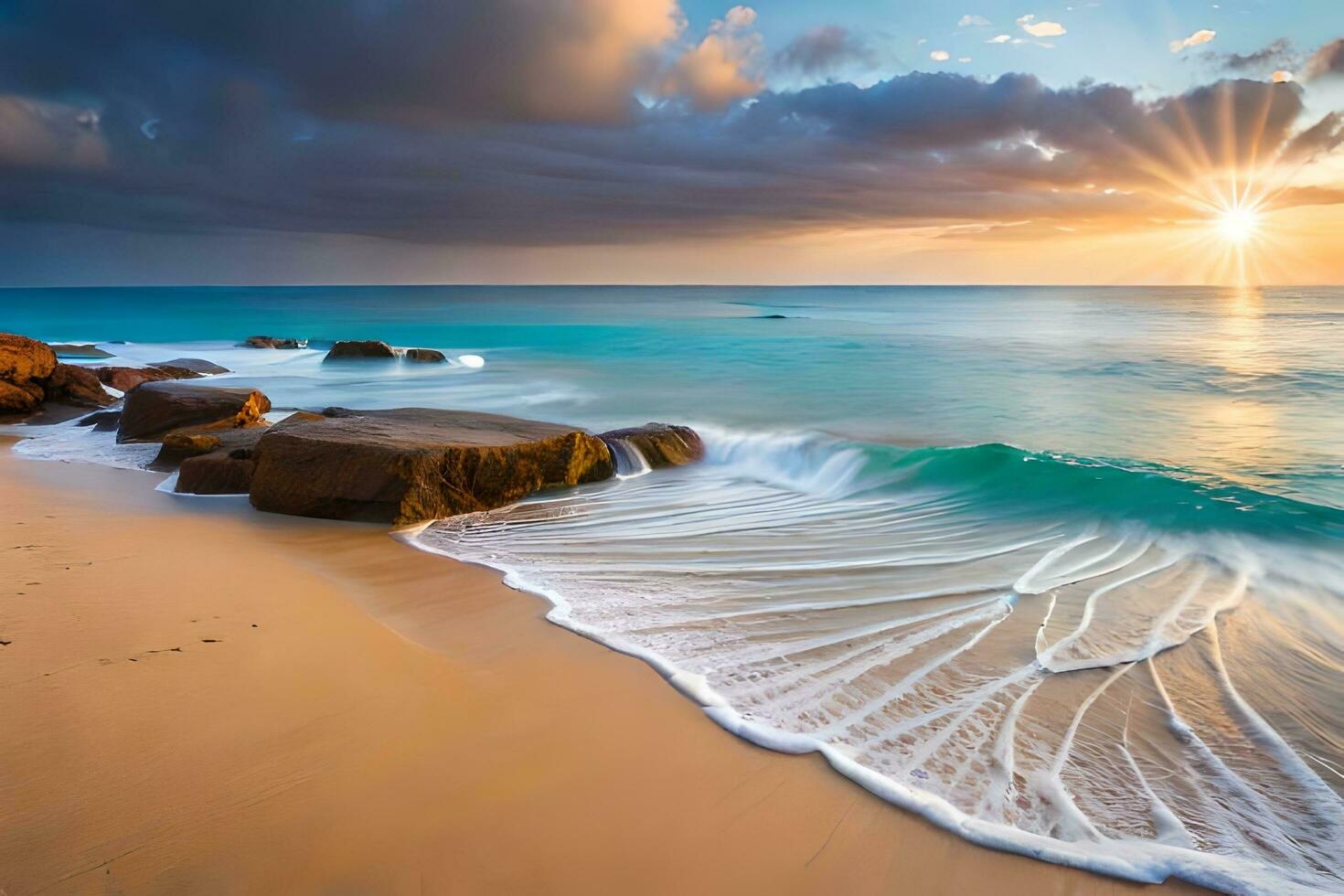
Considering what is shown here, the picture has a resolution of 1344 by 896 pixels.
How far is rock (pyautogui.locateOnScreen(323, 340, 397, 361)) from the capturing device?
23.2 m

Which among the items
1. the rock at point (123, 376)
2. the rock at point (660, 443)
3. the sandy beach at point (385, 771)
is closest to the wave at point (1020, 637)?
the sandy beach at point (385, 771)

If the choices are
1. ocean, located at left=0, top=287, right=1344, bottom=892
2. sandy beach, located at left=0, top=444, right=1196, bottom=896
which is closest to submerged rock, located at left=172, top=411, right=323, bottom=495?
ocean, located at left=0, top=287, right=1344, bottom=892

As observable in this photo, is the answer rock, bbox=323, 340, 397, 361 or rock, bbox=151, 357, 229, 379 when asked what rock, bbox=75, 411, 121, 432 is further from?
rock, bbox=323, 340, 397, 361

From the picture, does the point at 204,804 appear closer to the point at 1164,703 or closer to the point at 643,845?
the point at 643,845

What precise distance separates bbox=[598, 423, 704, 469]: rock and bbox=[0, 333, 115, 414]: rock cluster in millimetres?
9777

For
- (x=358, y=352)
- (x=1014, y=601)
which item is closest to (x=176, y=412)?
(x=1014, y=601)

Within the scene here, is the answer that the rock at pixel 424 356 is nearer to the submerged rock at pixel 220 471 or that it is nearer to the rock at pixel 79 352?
the rock at pixel 79 352

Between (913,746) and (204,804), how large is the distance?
2.54 m

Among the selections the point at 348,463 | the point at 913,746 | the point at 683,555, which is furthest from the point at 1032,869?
the point at 348,463

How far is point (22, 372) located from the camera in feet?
39.7

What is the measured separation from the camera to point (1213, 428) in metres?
12.1

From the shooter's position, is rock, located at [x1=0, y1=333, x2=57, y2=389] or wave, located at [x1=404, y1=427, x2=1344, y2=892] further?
rock, located at [x1=0, y1=333, x2=57, y2=389]

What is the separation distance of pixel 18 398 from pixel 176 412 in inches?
190

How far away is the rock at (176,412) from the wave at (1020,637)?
4.70 meters
